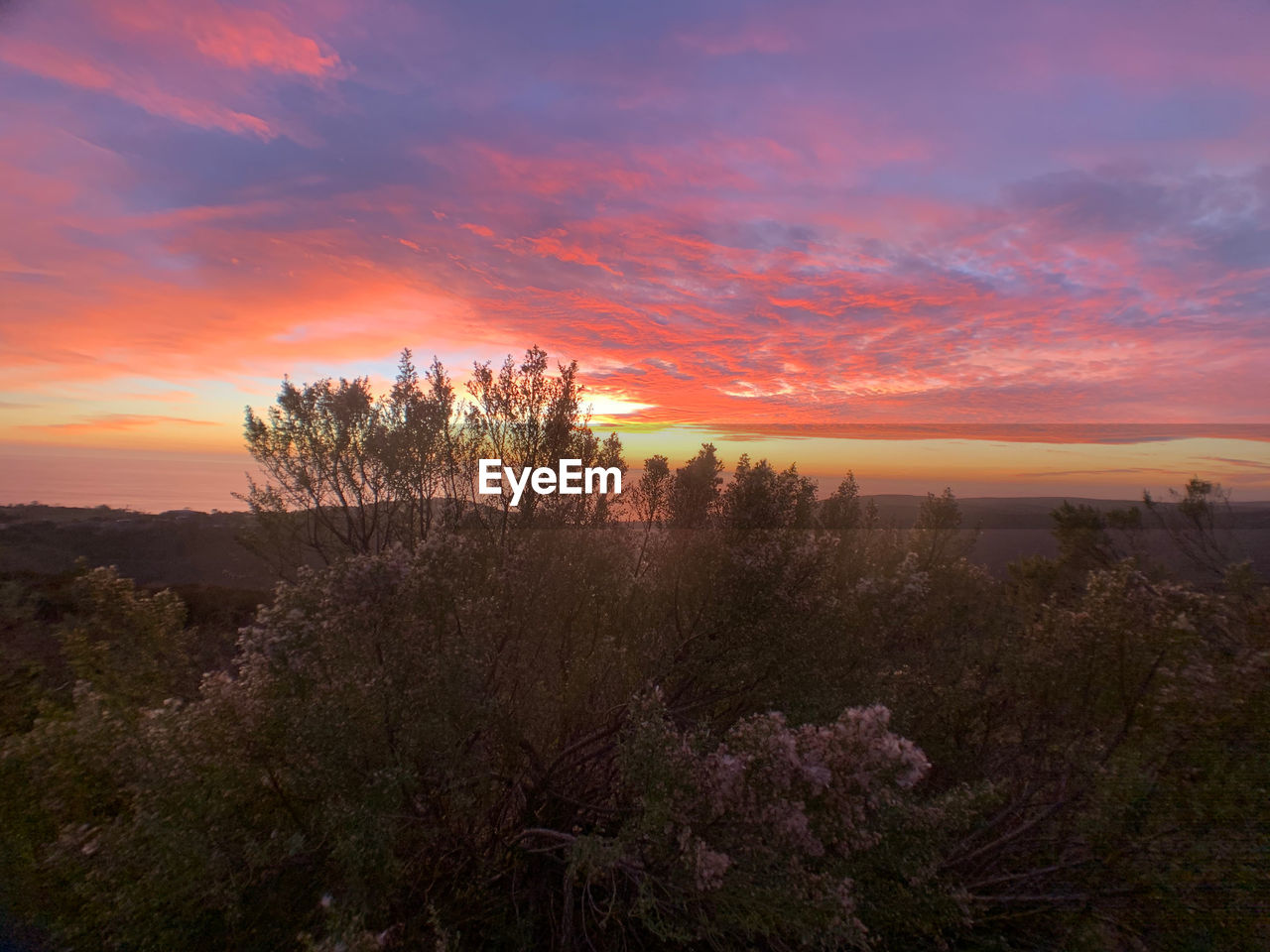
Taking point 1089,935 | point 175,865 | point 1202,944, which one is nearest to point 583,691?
point 175,865

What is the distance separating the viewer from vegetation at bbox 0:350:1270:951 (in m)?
5.53

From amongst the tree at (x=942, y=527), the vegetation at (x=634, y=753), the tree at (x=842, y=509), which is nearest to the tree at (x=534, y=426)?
the vegetation at (x=634, y=753)

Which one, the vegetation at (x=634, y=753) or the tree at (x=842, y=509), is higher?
the tree at (x=842, y=509)

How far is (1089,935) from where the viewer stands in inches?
307

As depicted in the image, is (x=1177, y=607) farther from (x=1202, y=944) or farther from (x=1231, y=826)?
(x=1202, y=944)

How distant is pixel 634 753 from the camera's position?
5645mm

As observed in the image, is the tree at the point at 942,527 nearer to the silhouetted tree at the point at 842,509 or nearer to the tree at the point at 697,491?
the silhouetted tree at the point at 842,509

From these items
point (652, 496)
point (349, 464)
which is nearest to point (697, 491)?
point (652, 496)

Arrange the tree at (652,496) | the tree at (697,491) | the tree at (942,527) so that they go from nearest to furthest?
the tree at (697,491) < the tree at (652,496) < the tree at (942,527)

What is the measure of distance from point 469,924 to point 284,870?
2.45 metres

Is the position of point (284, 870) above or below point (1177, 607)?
below

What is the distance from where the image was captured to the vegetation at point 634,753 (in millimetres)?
5527

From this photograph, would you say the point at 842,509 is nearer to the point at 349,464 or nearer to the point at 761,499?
the point at 761,499

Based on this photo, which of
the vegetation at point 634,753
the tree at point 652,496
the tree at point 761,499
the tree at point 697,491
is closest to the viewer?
the vegetation at point 634,753
